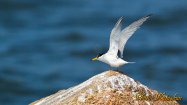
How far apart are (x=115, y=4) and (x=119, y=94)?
119 ft

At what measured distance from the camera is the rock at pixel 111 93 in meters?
11.5

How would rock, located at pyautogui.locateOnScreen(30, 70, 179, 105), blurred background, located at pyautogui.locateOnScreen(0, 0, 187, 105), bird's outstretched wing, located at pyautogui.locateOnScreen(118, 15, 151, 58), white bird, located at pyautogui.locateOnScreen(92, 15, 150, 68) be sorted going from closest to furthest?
rock, located at pyautogui.locateOnScreen(30, 70, 179, 105) < white bird, located at pyautogui.locateOnScreen(92, 15, 150, 68) < bird's outstretched wing, located at pyautogui.locateOnScreen(118, 15, 151, 58) < blurred background, located at pyautogui.locateOnScreen(0, 0, 187, 105)

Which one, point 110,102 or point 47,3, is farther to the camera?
point 47,3

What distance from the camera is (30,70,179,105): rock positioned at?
11.5 m

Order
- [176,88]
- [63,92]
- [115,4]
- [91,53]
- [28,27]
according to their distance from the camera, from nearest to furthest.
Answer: [63,92]
[176,88]
[91,53]
[28,27]
[115,4]

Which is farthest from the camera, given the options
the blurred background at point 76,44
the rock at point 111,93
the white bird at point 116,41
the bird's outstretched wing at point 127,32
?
the blurred background at point 76,44

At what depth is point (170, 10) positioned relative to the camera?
45812 millimetres

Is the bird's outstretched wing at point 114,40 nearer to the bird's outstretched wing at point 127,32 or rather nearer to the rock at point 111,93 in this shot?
the bird's outstretched wing at point 127,32

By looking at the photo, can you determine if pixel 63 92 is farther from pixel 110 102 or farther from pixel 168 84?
pixel 168 84

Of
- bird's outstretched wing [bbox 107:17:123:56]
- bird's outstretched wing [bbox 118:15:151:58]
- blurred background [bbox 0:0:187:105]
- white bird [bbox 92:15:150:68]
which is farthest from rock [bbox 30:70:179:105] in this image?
blurred background [bbox 0:0:187:105]

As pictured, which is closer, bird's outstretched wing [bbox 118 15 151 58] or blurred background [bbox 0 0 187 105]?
bird's outstretched wing [bbox 118 15 151 58]

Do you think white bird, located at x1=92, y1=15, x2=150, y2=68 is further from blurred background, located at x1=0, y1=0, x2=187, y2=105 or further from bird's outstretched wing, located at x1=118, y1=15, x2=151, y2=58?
blurred background, located at x1=0, y1=0, x2=187, y2=105

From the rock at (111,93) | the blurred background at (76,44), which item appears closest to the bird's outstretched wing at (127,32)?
the rock at (111,93)

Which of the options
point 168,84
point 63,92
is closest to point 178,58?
point 168,84
